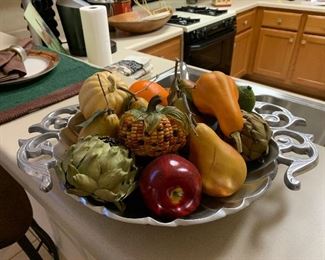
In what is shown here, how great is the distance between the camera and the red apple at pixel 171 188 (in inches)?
14.2

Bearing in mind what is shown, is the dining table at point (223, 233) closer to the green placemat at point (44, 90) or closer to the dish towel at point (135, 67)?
the green placemat at point (44, 90)

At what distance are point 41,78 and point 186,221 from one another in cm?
75

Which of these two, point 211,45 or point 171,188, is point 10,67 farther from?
point 211,45

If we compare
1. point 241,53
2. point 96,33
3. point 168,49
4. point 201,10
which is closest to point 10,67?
point 96,33

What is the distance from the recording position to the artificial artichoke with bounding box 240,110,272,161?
43 centimetres

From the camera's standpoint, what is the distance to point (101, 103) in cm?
46

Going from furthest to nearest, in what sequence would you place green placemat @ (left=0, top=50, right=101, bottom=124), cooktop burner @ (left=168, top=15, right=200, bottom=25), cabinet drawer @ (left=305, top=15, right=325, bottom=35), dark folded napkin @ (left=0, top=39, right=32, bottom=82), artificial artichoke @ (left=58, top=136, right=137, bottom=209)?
cabinet drawer @ (left=305, top=15, right=325, bottom=35)
cooktop burner @ (left=168, top=15, right=200, bottom=25)
dark folded napkin @ (left=0, top=39, right=32, bottom=82)
green placemat @ (left=0, top=50, right=101, bottom=124)
artificial artichoke @ (left=58, top=136, right=137, bottom=209)

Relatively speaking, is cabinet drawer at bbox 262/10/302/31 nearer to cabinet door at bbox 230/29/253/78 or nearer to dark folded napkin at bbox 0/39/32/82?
cabinet door at bbox 230/29/253/78

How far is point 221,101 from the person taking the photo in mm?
446

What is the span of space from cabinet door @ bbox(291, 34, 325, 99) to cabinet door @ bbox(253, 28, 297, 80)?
87 millimetres

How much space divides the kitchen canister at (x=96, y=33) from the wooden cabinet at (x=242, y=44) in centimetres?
154

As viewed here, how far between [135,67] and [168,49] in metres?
0.75

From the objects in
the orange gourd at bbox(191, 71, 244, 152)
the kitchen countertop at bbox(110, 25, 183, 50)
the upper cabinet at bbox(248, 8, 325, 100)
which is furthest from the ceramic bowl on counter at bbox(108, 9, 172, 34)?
the upper cabinet at bbox(248, 8, 325, 100)

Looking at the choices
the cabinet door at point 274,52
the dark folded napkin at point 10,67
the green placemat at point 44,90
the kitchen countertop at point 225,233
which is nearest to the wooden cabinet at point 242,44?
the cabinet door at point 274,52
